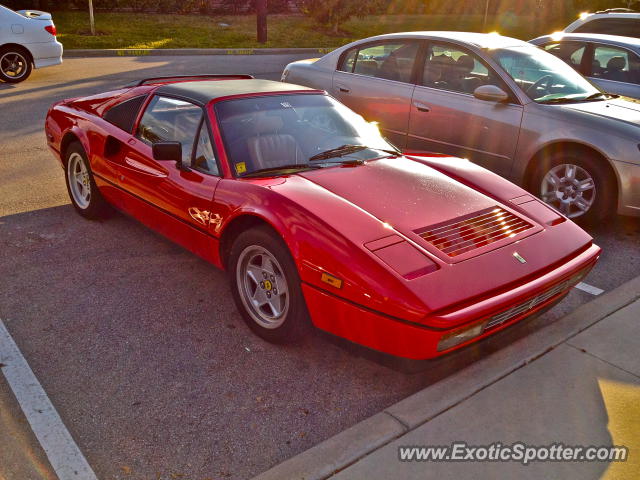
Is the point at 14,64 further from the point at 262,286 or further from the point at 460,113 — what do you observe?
the point at 262,286

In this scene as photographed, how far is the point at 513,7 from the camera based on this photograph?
3422cm

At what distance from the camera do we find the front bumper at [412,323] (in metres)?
3.03

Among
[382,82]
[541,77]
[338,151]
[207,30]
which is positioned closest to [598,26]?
[541,77]

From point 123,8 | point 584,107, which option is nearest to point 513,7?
point 123,8

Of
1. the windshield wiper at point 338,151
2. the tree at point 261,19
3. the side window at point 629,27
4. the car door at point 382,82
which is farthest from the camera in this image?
the tree at point 261,19

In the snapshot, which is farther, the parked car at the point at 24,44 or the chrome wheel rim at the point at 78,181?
the parked car at the point at 24,44

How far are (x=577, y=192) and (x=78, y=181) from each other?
4519 millimetres

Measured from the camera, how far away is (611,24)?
32.8 ft

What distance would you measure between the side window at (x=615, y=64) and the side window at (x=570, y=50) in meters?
0.17

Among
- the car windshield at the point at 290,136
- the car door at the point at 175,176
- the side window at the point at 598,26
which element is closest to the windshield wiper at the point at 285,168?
the car windshield at the point at 290,136

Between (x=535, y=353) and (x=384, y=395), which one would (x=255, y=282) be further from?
(x=535, y=353)

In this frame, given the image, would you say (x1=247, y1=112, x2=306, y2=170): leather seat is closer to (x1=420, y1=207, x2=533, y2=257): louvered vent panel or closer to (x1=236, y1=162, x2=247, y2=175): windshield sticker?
(x1=236, y1=162, x2=247, y2=175): windshield sticker

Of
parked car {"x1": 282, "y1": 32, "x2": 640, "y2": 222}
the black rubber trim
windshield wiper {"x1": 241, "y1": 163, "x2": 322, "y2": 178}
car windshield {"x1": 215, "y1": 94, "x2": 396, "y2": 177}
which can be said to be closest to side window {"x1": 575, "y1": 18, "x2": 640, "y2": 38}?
parked car {"x1": 282, "y1": 32, "x2": 640, "y2": 222}

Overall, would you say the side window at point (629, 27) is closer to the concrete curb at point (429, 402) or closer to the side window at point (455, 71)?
the side window at point (455, 71)
